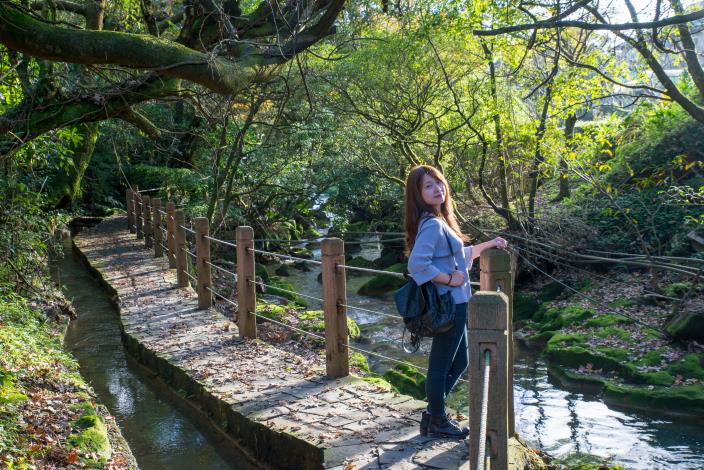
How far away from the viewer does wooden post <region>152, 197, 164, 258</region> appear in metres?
14.2

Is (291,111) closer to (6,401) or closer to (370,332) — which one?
(370,332)

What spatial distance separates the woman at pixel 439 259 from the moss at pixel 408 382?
4.50 metres

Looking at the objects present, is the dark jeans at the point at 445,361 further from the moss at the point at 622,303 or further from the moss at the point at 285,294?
the moss at the point at 622,303

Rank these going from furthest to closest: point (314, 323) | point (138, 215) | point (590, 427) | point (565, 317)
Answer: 1. point (138, 215)
2. point (565, 317)
3. point (314, 323)
4. point (590, 427)

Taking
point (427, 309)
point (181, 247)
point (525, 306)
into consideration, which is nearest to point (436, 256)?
point (427, 309)

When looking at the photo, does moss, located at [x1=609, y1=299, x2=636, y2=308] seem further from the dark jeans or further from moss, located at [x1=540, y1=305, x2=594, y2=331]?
the dark jeans

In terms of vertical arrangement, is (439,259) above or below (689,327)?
above

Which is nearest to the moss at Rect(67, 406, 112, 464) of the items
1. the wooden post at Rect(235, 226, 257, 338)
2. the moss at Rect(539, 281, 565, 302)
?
the wooden post at Rect(235, 226, 257, 338)

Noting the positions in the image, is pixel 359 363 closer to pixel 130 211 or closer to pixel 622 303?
pixel 622 303

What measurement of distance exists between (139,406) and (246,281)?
1780 mm

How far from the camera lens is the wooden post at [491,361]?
324 cm

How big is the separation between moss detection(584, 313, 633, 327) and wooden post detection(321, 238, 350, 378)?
7721mm

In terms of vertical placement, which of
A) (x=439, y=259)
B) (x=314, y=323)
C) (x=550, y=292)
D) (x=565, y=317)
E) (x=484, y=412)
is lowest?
(x=565, y=317)

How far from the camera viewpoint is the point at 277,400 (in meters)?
5.91
